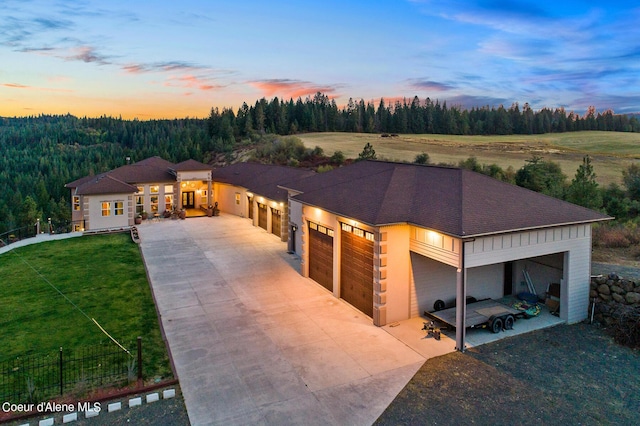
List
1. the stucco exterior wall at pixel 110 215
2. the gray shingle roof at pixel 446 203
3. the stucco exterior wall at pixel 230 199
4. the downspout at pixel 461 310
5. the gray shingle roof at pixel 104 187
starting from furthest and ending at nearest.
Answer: the stucco exterior wall at pixel 230 199
the stucco exterior wall at pixel 110 215
the gray shingle roof at pixel 104 187
the gray shingle roof at pixel 446 203
the downspout at pixel 461 310

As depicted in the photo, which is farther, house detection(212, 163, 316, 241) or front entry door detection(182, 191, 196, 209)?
front entry door detection(182, 191, 196, 209)

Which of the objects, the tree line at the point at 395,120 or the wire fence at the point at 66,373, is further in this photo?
the tree line at the point at 395,120

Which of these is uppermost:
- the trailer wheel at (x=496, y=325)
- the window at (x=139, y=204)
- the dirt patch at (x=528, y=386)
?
the window at (x=139, y=204)

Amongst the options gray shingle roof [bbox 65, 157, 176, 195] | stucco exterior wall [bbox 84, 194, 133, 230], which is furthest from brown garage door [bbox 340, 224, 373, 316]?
gray shingle roof [bbox 65, 157, 176, 195]

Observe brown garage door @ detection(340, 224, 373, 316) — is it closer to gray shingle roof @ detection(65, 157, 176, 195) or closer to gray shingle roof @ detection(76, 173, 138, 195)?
gray shingle roof @ detection(76, 173, 138, 195)

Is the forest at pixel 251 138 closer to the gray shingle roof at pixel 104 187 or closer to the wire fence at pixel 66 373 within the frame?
the gray shingle roof at pixel 104 187

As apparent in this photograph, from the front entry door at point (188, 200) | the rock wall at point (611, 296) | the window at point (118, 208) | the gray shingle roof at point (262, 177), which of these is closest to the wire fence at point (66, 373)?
the rock wall at point (611, 296)

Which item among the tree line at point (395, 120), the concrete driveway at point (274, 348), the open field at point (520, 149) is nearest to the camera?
the concrete driveway at point (274, 348)

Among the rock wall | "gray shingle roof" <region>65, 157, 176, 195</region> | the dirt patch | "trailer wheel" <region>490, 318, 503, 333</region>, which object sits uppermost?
"gray shingle roof" <region>65, 157, 176, 195</region>
